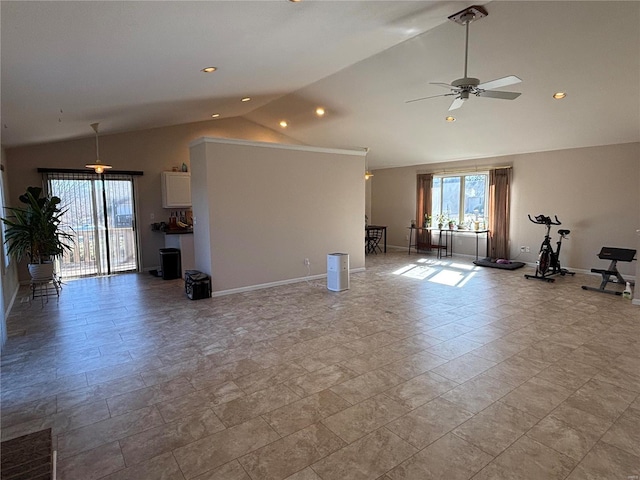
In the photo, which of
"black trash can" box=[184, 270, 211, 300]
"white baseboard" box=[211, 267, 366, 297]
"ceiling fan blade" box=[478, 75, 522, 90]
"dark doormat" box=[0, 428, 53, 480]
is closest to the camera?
"dark doormat" box=[0, 428, 53, 480]

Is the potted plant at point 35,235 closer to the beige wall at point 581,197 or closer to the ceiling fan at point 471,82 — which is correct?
the ceiling fan at point 471,82

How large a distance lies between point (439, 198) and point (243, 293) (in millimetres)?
6252

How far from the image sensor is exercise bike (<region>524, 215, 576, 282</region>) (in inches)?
263

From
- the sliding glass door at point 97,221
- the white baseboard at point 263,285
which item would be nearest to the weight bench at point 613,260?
the white baseboard at point 263,285

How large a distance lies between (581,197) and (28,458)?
8569mm

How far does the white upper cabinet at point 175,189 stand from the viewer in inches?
304

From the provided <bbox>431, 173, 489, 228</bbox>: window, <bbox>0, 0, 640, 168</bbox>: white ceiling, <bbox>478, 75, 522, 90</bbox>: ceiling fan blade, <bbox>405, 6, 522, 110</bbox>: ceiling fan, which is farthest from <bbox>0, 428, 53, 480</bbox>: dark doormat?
<bbox>431, 173, 489, 228</bbox>: window

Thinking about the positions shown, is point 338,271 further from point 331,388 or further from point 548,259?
point 548,259

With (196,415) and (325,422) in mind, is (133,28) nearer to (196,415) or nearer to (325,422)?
(196,415)

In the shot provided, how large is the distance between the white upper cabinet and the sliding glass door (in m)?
0.67

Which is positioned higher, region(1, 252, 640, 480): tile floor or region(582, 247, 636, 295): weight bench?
region(582, 247, 636, 295): weight bench

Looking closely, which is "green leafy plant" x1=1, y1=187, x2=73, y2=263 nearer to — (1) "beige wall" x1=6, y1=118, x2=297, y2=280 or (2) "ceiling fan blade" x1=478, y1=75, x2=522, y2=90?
(1) "beige wall" x1=6, y1=118, x2=297, y2=280

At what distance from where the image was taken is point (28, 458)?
6.05ft

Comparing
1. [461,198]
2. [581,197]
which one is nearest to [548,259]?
[581,197]
